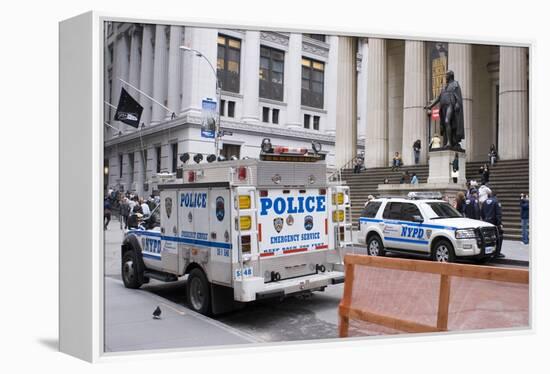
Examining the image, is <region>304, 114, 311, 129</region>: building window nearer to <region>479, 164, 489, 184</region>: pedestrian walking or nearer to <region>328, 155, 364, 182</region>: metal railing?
<region>328, 155, 364, 182</region>: metal railing

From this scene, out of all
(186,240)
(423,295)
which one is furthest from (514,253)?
(186,240)

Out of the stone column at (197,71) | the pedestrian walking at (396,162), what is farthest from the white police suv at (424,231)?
the stone column at (197,71)

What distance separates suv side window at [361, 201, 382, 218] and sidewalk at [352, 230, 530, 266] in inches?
17.2

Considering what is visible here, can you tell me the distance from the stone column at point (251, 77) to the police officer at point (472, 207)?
12.0ft

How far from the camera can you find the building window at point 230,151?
794 cm

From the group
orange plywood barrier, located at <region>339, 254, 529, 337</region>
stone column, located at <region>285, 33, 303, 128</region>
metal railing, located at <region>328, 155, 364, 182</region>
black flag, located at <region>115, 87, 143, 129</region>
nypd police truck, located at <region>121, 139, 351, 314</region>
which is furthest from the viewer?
metal railing, located at <region>328, 155, 364, 182</region>

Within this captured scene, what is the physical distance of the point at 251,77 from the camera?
833 cm

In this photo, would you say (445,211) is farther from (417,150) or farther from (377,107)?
(377,107)

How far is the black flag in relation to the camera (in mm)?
7344

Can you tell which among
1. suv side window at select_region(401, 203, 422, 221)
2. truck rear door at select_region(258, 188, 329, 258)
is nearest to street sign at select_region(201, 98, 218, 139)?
truck rear door at select_region(258, 188, 329, 258)

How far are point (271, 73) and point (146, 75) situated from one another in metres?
1.82

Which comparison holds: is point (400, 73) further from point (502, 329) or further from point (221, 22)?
point (502, 329)

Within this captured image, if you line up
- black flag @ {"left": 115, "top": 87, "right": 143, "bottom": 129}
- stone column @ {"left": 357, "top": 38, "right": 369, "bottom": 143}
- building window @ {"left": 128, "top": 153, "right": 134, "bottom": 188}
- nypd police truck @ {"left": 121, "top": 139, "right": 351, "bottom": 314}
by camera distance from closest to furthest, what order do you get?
1. black flag @ {"left": 115, "top": 87, "right": 143, "bottom": 129}
2. building window @ {"left": 128, "top": 153, "right": 134, "bottom": 188}
3. nypd police truck @ {"left": 121, "top": 139, "right": 351, "bottom": 314}
4. stone column @ {"left": 357, "top": 38, "right": 369, "bottom": 143}

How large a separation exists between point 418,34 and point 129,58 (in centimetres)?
436
